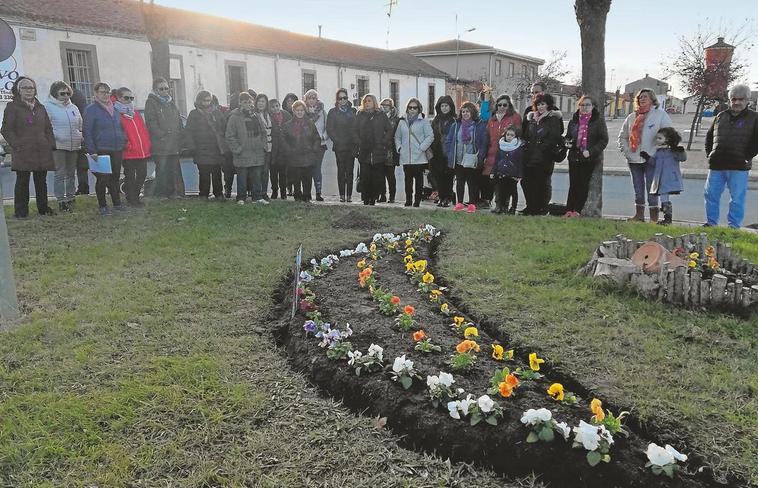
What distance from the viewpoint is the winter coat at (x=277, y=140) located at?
1002cm

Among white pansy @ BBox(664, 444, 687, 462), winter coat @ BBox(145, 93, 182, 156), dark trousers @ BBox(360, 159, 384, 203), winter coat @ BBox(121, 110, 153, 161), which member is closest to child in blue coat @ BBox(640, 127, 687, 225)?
dark trousers @ BBox(360, 159, 384, 203)

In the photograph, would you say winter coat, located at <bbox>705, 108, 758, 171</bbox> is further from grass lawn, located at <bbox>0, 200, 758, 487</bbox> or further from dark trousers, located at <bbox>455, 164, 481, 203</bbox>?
dark trousers, located at <bbox>455, 164, 481, 203</bbox>

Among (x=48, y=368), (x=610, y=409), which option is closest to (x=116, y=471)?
(x=48, y=368)

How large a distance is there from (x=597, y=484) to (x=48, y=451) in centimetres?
265

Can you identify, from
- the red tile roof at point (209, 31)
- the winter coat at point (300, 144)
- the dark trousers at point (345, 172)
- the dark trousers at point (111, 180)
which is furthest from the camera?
the red tile roof at point (209, 31)

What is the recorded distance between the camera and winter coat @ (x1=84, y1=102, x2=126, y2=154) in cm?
866

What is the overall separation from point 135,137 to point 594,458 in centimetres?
857

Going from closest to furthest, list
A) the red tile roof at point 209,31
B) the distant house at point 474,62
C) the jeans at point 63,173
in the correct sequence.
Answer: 1. the jeans at point 63,173
2. the red tile roof at point 209,31
3. the distant house at point 474,62

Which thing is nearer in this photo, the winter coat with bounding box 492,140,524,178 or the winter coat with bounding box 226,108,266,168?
the winter coat with bounding box 492,140,524,178

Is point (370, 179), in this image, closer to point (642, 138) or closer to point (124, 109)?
point (124, 109)

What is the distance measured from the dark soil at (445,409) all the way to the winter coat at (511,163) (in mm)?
4303

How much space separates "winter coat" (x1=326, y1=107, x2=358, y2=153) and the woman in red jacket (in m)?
3.02

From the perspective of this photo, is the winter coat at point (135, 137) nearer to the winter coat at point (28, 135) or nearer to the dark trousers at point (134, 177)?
the dark trousers at point (134, 177)

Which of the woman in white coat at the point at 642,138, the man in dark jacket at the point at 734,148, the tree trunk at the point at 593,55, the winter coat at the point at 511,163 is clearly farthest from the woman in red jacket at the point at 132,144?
the man in dark jacket at the point at 734,148
